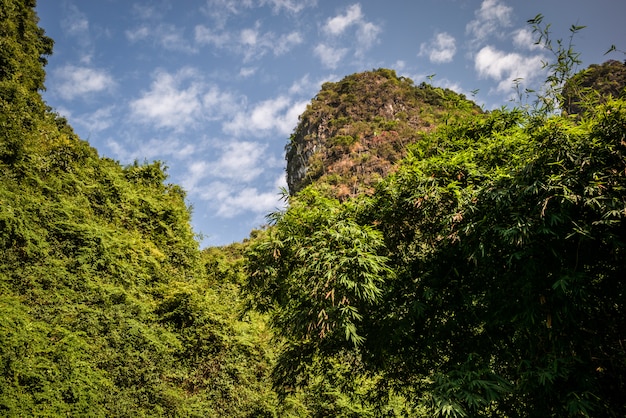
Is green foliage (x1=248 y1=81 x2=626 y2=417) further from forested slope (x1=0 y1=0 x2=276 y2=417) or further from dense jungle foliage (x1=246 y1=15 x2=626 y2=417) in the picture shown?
forested slope (x1=0 y1=0 x2=276 y2=417)

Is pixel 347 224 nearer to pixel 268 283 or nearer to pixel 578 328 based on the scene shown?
pixel 268 283

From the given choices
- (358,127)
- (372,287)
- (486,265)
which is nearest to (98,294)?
(372,287)

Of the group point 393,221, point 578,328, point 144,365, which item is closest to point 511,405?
point 578,328

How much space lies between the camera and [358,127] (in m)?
41.8

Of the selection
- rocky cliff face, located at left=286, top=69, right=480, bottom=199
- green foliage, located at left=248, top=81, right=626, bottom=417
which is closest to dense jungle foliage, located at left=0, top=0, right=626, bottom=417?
green foliage, located at left=248, top=81, right=626, bottom=417

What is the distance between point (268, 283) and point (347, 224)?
6.77 feet

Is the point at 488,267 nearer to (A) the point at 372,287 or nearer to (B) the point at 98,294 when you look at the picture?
(A) the point at 372,287

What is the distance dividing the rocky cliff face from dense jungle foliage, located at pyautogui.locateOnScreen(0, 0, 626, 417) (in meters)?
22.0

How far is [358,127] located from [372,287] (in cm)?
3829

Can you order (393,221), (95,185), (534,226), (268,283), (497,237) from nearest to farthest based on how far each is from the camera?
1. (534,226)
2. (497,237)
3. (393,221)
4. (268,283)
5. (95,185)

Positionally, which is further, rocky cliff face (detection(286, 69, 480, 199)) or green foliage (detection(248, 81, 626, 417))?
rocky cliff face (detection(286, 69, 480, 199))

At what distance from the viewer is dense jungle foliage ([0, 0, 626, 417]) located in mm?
4297

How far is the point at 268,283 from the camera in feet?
23.1

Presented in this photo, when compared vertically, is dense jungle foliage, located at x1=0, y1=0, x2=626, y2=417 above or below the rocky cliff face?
below
